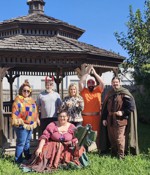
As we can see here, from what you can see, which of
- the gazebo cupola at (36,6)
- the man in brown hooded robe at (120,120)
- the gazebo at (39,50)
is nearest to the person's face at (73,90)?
the man in brown hooded robe at (120,120)

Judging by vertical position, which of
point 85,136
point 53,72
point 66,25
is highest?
point 66,25

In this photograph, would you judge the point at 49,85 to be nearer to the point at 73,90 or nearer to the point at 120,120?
the point at 73,90

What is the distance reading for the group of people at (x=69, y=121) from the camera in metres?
6.12

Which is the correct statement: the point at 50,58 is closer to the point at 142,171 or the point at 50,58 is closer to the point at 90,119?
the point at 90,119

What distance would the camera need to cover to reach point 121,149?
22.5 ft

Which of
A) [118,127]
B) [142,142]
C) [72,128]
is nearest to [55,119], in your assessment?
[72,128]

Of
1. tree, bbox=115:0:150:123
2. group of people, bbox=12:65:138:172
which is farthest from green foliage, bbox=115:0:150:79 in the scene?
group of people, bbox=12:65:138:172

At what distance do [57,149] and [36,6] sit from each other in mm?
7230

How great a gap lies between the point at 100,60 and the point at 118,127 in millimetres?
3083

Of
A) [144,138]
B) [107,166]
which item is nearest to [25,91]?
[107,166]

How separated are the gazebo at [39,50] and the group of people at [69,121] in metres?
1.32

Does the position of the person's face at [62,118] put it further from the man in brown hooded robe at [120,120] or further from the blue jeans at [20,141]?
the man in brown hooded robe at [120,120]

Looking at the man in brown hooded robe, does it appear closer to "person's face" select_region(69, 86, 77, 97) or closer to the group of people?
the group of people

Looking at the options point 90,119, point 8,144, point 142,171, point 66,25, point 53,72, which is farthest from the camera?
point 53,72
